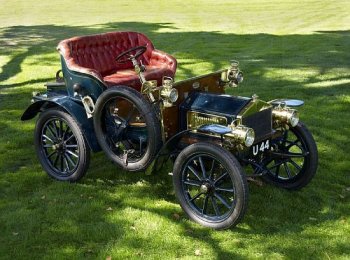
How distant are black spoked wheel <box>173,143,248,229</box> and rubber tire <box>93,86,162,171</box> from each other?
382mm

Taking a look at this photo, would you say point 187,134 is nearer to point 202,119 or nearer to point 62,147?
point 202,119

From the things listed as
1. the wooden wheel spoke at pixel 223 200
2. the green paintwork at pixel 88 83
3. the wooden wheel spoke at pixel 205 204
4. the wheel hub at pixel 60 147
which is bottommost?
the wooden wheel spoke at pixel 205 204

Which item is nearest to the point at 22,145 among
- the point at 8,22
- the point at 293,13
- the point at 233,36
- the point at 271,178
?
the point at 271,178

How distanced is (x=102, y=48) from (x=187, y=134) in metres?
2.59

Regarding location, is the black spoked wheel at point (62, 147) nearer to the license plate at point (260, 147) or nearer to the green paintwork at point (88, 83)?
the green paintwork at point (88, 83)

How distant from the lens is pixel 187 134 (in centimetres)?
530

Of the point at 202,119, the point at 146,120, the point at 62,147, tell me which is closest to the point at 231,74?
the point at 202,119

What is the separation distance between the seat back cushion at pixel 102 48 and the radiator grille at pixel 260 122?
2.62 meters

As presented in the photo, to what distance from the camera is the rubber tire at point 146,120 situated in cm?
504

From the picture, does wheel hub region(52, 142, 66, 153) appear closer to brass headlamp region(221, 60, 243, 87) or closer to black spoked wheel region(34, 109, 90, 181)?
black spoked wheel region(34, 109, 90, 181)

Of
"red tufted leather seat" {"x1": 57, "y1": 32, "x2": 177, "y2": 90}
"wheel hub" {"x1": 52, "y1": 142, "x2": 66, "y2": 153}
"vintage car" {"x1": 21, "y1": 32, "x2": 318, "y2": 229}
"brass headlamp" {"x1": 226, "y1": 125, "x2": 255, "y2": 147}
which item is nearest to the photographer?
"brass headlamp" {"x1": 226, "y1": 125, "x2": 255, "y2": 147}

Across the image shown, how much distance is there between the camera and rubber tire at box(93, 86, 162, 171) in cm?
504

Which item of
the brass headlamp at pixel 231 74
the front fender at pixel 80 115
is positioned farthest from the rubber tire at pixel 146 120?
the brass headlamp at pixel 231 74

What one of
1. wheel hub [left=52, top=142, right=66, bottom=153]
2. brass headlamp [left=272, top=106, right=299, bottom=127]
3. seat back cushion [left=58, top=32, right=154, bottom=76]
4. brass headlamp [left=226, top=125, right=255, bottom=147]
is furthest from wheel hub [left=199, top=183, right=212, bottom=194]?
seat back cushion [left=58, top=32, right=154, bottom=76]
